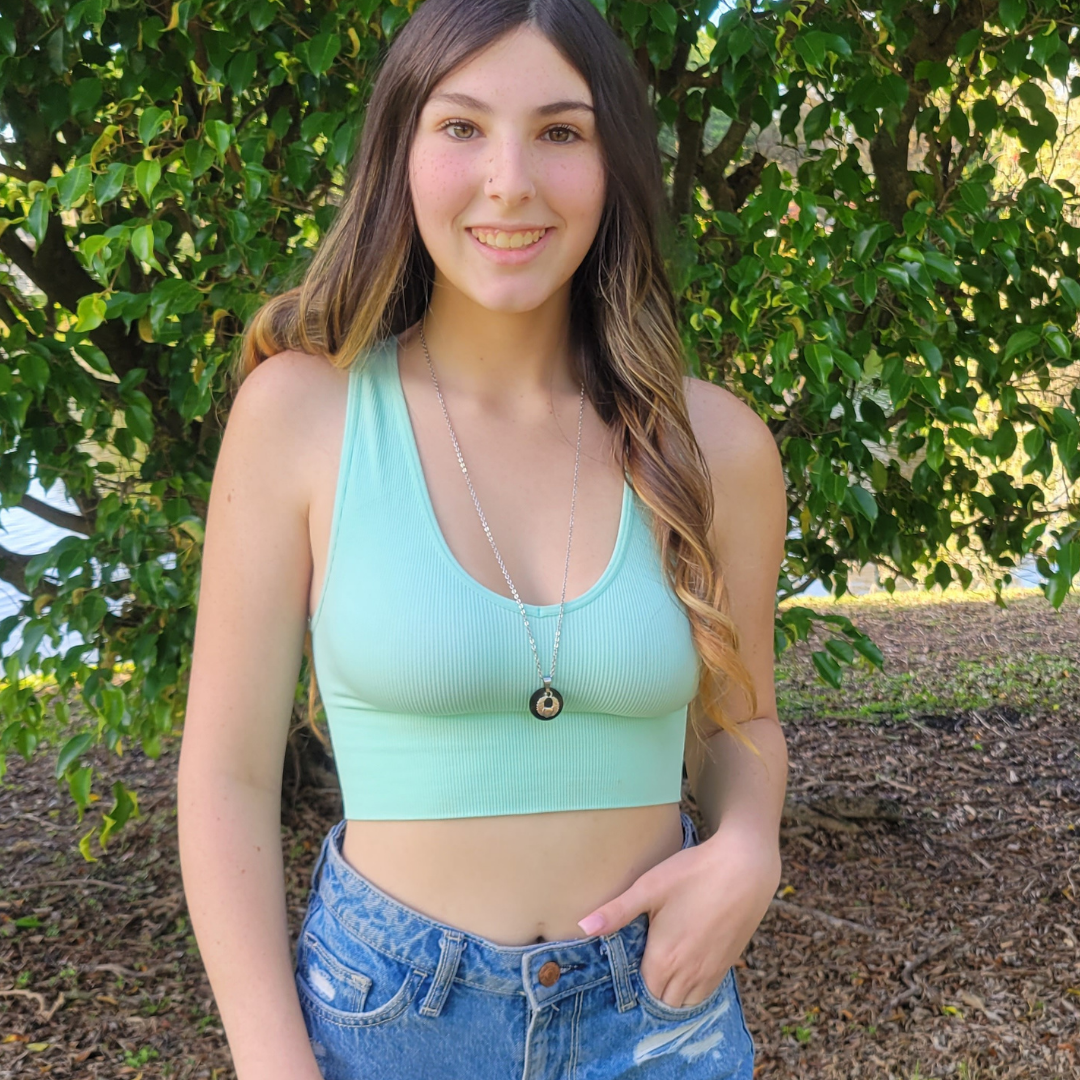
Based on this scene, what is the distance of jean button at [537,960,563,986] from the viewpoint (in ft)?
4.45

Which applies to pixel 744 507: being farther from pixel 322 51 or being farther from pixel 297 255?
pixel 322 51

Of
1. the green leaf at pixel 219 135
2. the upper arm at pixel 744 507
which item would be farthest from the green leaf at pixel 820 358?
the green leaf at pixel 219 135

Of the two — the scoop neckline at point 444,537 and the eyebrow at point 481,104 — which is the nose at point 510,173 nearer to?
the eyebrow at point 481,104

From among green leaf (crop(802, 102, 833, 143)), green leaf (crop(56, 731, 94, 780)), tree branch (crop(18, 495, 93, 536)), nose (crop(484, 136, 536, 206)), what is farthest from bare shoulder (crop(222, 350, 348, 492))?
tree branch (crop(18, 495, 93, 536))

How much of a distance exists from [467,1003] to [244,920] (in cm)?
26

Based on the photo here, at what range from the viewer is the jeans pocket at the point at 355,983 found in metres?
1.35

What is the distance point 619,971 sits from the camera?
1397mm

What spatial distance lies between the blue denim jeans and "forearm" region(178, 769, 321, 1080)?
59mm

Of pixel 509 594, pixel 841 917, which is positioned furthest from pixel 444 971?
pixel 841 917

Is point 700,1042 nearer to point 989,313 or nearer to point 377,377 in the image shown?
point 377,377

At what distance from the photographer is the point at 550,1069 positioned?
137 cm

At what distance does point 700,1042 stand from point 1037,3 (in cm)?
207

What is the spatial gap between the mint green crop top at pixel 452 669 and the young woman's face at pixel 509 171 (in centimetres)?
22

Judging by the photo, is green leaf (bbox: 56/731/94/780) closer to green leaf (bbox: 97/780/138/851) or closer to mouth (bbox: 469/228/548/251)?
green leaf (bbox: 97/780/138/851)
